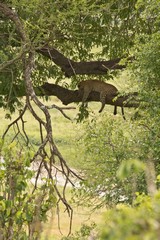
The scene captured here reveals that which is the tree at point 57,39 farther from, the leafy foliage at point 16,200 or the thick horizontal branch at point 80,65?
the leafy foliage at point 16,200

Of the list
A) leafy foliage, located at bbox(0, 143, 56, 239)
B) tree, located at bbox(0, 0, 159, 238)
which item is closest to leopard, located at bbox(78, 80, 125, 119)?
tree, located at bbox(0, 0, 159, 238)

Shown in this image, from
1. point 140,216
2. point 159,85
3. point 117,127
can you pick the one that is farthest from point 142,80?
point 140,216

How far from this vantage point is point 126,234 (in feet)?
6.51

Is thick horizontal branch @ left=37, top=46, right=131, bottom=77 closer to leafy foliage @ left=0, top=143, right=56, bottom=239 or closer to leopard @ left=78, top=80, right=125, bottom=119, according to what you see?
leopard @ left=78, top=80, right=125, bottom=119

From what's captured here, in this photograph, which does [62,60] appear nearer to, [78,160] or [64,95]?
[64,95]

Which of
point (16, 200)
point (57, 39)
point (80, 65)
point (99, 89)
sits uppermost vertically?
point (80, 65)

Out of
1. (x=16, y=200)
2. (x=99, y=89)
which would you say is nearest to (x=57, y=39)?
(x=99, y=89)

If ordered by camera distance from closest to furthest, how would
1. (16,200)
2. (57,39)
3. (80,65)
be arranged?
(16,200), (57,39), (80,65)

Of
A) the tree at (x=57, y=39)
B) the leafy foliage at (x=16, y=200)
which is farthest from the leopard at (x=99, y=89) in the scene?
the leafy foliage at (x=16, y=200)

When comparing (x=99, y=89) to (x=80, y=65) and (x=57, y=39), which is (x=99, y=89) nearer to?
(x=80, y=65)

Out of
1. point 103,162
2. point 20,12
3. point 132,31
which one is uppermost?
point 132,31

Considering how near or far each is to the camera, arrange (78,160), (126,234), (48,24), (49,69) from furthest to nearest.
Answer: (49,69)
(78,160)
(48,24)
(126,234)

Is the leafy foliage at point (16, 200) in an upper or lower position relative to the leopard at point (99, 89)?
lower

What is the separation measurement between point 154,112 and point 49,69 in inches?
184
